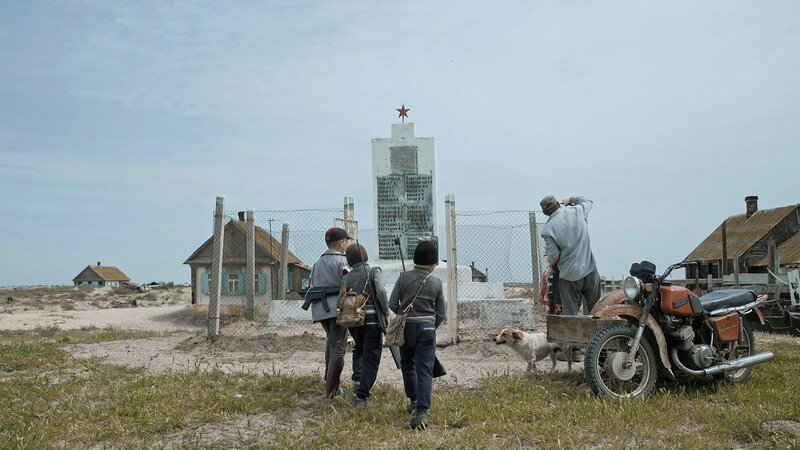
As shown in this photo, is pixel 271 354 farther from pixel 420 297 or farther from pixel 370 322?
pixel 420 297

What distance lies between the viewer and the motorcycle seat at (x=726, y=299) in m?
6.92

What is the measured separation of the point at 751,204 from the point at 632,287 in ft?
97.8

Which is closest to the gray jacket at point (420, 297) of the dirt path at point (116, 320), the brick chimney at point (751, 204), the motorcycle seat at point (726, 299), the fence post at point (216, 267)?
the motorcycle seat at point (726, 299)

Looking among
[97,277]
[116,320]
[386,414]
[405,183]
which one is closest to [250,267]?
[405,183]

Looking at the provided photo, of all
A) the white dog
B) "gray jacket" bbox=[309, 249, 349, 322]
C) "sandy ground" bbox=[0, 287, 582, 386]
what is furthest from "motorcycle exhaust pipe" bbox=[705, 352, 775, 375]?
"gray jacket" bbox=[309, 249, 349, 322]

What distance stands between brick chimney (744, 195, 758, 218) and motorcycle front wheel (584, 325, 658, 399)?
1156 inches

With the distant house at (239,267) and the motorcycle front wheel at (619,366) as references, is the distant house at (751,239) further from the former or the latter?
the motorcycle front wheel at (619,366)

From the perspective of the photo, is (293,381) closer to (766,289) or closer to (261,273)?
(766,289)

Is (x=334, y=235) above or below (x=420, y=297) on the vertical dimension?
above

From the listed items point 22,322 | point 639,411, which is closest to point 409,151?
point 639,411

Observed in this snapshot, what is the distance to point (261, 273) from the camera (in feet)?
86.1

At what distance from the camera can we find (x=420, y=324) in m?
5.82

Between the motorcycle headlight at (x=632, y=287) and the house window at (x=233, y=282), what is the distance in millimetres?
19595

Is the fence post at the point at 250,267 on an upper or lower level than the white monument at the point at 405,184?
lower
